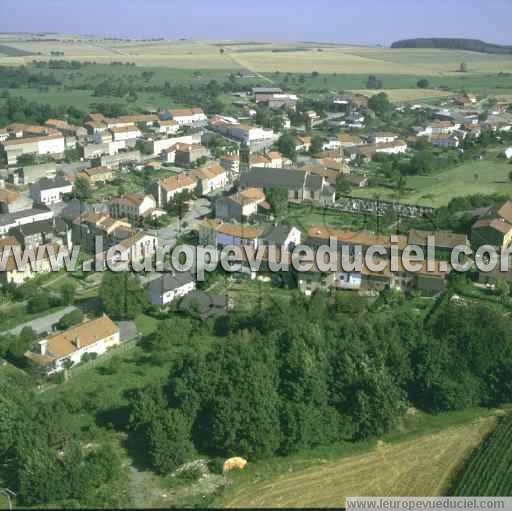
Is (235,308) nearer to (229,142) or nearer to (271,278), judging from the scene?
(271,278)

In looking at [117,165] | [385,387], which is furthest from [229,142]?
[385,387]

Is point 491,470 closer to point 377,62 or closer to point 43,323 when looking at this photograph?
point 43,323

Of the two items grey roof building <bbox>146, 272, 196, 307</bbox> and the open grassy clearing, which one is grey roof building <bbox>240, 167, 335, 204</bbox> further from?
the open grassy clearing

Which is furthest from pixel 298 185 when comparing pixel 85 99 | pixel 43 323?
pixel 85 99

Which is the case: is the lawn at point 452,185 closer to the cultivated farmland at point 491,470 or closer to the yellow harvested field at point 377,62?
the cultivated farmland at point 491,470

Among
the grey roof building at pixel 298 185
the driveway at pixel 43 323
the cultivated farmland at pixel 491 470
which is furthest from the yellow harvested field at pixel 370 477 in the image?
the grey roof building at pixel 298 185
